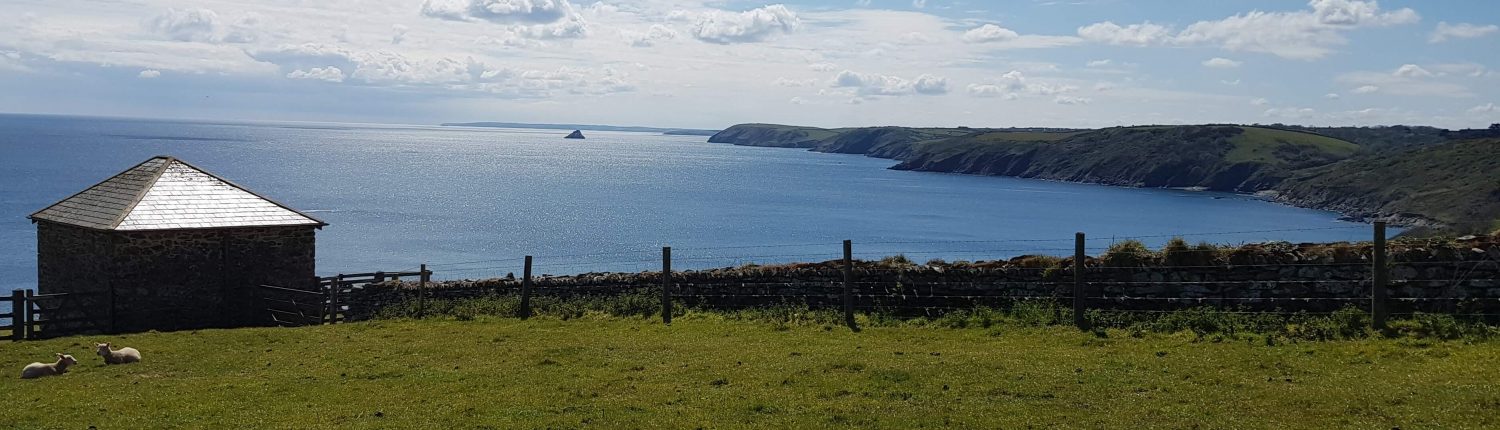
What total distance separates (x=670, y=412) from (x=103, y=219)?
19.5 meters

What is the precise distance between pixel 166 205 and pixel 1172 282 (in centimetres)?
2184

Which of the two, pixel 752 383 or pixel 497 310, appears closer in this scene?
pixel 752 383

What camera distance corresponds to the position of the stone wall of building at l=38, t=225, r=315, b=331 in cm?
2441

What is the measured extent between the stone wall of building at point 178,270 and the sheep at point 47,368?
27.9 feet

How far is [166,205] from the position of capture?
25.8 meters

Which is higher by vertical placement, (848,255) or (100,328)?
(848,255)

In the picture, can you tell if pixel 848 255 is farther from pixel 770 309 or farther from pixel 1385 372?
pixel 1385 372

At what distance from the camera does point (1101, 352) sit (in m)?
13.2

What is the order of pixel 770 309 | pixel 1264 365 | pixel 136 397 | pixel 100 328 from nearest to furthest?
pixel 1264 365
pixel 136 397
pixel 770 309
pixel 100 328

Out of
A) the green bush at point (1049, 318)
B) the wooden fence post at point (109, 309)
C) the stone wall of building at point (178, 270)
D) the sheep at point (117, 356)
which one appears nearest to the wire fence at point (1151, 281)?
the green bush at point (1049, 318)

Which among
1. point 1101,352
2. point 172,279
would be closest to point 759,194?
point 172,279

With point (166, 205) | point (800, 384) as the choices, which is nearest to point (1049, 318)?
point (800, 384)

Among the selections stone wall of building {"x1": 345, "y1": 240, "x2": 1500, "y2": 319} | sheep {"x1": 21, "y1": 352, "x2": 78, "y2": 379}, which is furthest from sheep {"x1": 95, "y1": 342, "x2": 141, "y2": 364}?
stone wall of building {"x1": 345, "y1": 240, "x2": 1500, "y2": 319}

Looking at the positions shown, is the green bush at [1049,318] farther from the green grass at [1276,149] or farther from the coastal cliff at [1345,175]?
the green grass at [1276,149]
